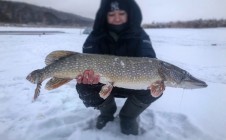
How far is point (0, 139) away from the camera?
252 cm

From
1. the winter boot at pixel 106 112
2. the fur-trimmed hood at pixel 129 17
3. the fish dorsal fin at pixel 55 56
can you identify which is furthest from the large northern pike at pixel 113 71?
the fur-trimmed hood at pixel 129 17

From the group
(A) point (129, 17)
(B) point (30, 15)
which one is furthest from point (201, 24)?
(B) point (30, 15)

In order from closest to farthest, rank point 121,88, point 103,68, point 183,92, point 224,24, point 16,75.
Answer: point 103,68
point 121,88
point 183,92
point 16,75
point 224,24

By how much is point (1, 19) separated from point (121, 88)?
206 feet

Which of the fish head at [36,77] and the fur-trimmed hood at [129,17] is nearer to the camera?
the fish head at [36,77]

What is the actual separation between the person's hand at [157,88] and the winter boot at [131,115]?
0.26m

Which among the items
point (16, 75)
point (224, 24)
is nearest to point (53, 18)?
point (224, 24)

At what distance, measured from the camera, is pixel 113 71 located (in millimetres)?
2705

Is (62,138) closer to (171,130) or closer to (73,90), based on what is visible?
(171,130)

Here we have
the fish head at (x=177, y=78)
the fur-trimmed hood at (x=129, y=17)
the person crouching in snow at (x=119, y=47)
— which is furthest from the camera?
the fur-trimmed hood at (x=129, y=17)

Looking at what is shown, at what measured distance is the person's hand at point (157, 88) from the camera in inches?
103

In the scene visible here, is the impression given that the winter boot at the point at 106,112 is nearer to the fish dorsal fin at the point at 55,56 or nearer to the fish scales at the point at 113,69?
the fish scales at the point at 113,69

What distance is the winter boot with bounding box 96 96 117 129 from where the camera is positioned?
291 centimetres

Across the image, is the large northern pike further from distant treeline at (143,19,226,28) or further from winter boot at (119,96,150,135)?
distant treeline at (143,19,226,28)
